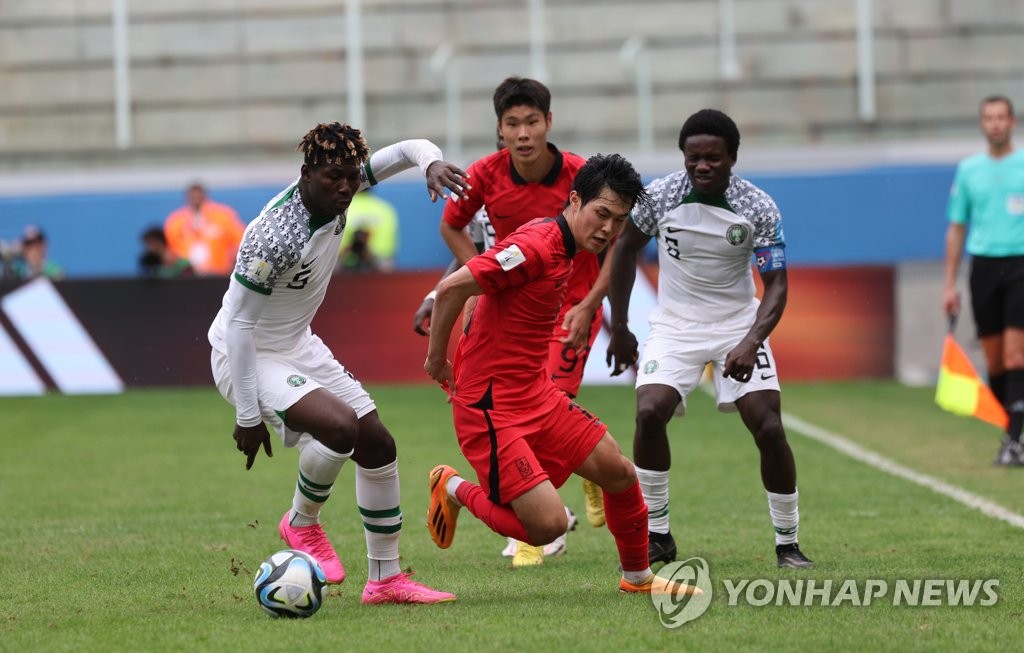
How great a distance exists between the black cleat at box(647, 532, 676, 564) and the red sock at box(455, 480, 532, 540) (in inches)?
32.5

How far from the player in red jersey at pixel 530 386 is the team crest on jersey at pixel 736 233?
3.63ft

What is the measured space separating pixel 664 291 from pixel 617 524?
67.9 inches

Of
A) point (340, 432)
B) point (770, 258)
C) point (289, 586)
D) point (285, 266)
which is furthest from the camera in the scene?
point (770, 258)

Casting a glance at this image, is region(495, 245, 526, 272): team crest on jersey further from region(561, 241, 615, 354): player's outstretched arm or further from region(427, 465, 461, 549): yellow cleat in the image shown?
region(561, 241, 615, 354): player's outstretched arm

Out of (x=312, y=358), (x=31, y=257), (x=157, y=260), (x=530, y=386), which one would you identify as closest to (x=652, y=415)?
(x=530, y=386)

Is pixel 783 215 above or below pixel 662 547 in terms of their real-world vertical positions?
above

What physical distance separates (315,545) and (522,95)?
95.6 inches

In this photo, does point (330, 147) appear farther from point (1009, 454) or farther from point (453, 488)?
point (1009, 454)

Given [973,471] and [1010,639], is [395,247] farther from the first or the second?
[1010,639]

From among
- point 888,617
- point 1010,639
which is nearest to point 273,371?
point 888,617

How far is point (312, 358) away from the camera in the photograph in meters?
7.35

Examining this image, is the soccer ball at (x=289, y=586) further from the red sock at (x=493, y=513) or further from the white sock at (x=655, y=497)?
the white sock at (x=655, y=497)

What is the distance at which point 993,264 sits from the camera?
11641mm

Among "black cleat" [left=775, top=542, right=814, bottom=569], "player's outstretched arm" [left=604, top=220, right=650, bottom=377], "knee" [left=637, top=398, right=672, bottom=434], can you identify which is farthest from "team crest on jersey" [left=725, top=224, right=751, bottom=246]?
"black cleat" [left=775, top=542, right=814, bottom=569]
